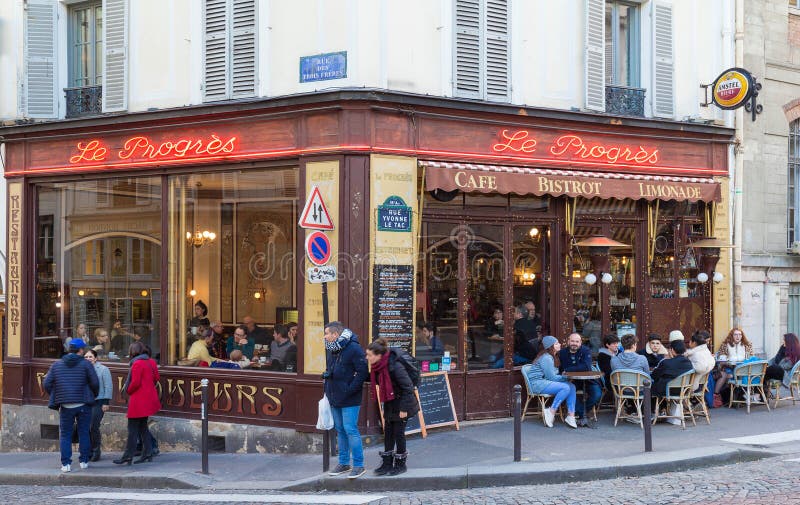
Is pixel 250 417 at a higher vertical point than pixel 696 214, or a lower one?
lower

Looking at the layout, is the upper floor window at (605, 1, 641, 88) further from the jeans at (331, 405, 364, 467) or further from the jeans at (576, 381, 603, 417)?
the jeans at (331, 405, 364, 467)

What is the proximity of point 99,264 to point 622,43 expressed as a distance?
9.09m

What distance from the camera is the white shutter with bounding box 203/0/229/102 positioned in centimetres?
1329

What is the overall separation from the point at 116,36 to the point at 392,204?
5391mm

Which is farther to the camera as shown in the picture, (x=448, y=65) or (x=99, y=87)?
(x=99, y=87)

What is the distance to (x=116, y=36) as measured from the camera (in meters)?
14.2

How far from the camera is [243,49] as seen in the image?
1316 cm

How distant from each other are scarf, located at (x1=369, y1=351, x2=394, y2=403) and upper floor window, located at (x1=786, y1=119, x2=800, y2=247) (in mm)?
9965

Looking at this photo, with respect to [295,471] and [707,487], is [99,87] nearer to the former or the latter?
[295,471]

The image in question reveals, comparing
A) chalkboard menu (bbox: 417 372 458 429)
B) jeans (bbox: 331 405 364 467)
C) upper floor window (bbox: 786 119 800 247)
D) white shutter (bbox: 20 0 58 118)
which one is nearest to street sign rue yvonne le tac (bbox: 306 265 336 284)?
jeans (bbox: 331 405 364 467)

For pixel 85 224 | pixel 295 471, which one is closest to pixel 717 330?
pixel 295 471

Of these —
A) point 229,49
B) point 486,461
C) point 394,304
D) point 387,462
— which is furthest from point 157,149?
point 486,461

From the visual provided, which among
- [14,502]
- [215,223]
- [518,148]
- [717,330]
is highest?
[518,148]

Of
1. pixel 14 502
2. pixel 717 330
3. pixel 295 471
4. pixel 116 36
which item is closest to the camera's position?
pixel 14 502
